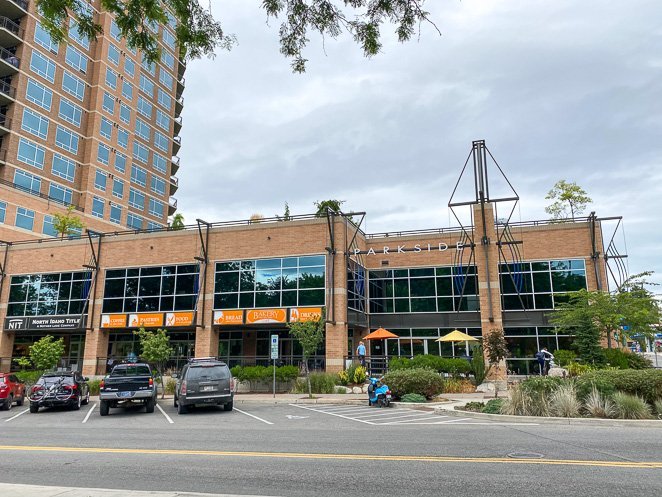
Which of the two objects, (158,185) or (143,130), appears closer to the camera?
(143,130)

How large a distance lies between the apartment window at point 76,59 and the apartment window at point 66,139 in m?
7.30

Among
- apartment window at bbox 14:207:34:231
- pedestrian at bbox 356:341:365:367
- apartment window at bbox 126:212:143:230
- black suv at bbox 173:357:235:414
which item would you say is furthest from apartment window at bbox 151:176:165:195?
black suv at bbox 173:357:235:414

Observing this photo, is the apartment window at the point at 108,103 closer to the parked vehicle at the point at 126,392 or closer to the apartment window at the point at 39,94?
the apartment window at the point at 39,94

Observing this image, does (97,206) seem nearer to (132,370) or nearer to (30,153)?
(30,153)

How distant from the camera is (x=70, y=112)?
52.8m

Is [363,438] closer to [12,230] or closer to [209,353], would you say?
[209,353]

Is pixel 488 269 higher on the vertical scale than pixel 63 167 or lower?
lower

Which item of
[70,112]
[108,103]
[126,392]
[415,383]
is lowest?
[126,392]

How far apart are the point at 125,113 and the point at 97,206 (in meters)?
12.2

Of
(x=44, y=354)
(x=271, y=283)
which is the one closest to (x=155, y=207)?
(x=44, y=354)

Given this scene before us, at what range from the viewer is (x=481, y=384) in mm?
23438

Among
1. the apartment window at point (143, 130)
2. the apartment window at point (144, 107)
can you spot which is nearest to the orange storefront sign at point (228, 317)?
the apartment window at point (143, 130)

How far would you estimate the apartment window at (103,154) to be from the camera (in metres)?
55.1

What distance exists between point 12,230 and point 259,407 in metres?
35.8
